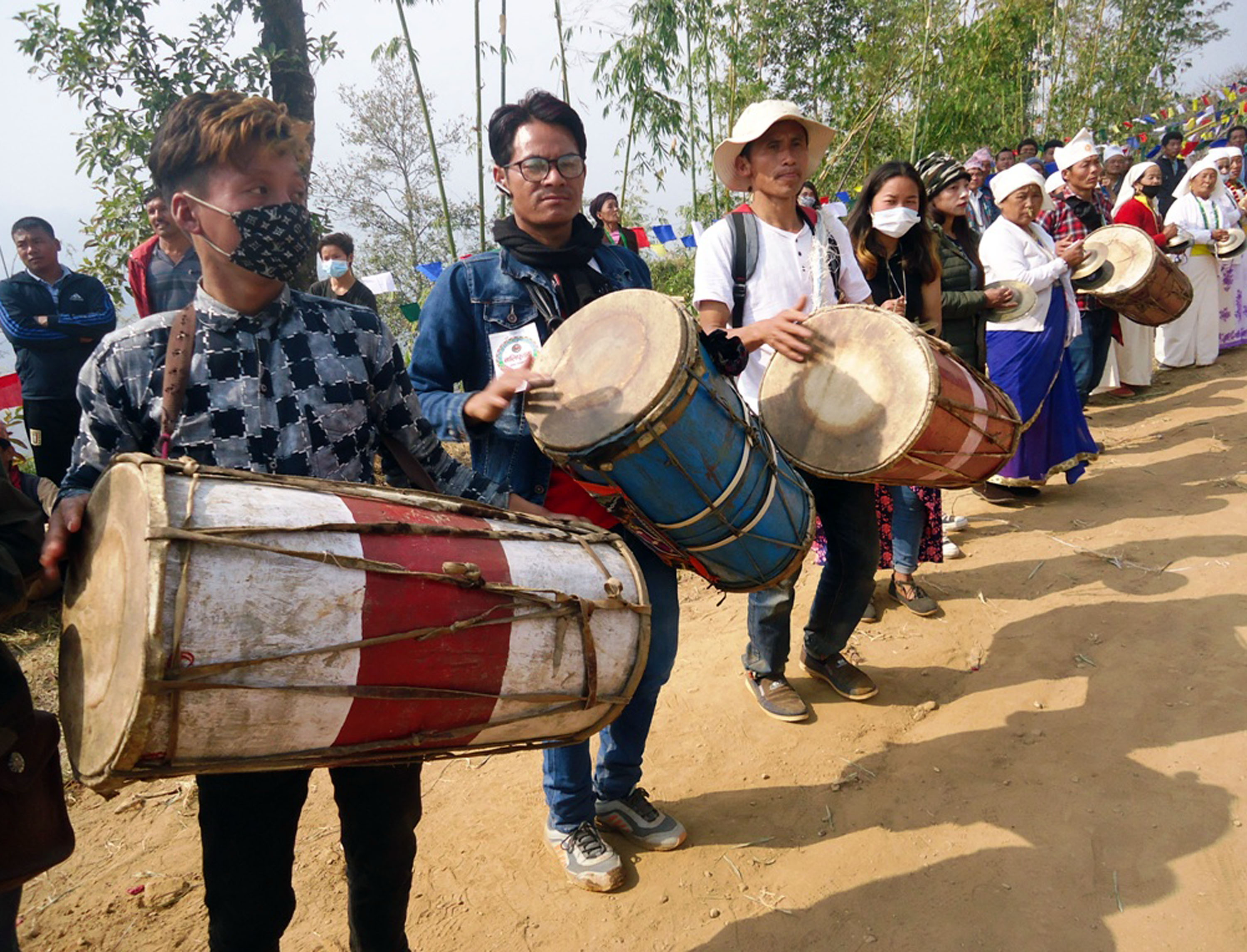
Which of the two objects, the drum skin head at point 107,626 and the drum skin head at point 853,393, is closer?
the drum skin head at point 107,626

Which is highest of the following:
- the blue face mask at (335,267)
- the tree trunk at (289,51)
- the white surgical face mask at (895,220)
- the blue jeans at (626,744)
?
the tree trunk at (289,51)

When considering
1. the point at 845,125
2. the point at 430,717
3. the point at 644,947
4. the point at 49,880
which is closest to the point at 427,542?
the point at 430,717

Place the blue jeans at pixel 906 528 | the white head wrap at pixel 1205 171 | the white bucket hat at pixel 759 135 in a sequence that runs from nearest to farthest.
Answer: the white bucket hat at pixel 759 135 → the blue jeans at pixel 906 528 → the white head wrap at pixel 1205 171

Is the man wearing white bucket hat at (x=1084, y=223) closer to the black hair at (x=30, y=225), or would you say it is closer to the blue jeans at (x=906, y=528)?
the blue jeans at (x=906, y=528)

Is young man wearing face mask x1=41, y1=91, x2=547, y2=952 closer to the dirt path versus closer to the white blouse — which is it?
the dirt path

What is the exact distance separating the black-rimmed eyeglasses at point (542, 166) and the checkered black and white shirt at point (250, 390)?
2.13ft

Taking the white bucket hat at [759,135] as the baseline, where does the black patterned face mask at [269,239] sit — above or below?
below

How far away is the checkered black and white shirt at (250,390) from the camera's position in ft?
5.34

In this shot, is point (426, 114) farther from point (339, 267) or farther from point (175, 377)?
point (175, 377)

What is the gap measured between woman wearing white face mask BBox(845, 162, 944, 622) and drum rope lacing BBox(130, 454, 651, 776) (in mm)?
2143

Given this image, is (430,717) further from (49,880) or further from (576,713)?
(49,880)

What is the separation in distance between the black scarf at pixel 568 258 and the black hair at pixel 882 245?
1.70 metres

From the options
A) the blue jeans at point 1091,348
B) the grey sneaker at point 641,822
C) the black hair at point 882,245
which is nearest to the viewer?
the grey sneaker at point 641,822

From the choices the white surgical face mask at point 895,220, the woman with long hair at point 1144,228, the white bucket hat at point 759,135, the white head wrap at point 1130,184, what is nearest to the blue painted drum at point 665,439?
the white bucket hat at point 759,135
